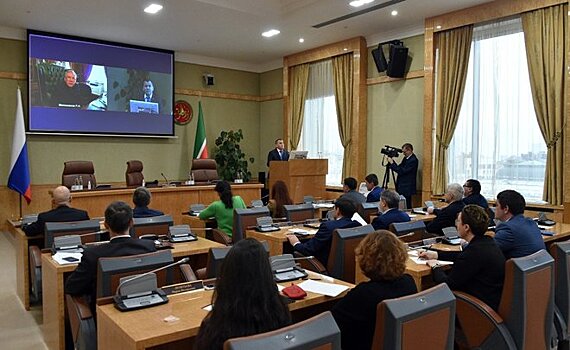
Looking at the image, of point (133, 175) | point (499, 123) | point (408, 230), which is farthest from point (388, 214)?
point (133, 175)

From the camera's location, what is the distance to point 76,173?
7.89 meters

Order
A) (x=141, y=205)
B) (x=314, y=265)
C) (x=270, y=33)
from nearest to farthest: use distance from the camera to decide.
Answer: (x=314, y=265)
(x=141, y=205)
(x=270, y=33)

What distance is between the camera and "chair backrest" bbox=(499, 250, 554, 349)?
101 inches

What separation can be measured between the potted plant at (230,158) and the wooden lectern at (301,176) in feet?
7.27

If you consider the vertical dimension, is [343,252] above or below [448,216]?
below

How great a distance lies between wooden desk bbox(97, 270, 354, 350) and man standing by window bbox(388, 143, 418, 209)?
610 centimetres

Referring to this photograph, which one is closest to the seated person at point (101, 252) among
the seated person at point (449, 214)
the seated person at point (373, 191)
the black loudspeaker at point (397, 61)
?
the seated person at point (449, 214)

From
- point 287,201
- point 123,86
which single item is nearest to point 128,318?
point 287,201

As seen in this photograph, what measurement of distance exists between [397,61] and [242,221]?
494 centimetres

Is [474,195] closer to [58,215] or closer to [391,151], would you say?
[391,151]

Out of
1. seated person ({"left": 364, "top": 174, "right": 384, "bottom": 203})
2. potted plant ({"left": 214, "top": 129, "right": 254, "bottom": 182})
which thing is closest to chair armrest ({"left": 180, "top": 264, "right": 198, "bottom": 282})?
seated person ({"left": 364, "top": 174, "right": 384, "bottom": 203})

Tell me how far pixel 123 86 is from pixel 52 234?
6421mm

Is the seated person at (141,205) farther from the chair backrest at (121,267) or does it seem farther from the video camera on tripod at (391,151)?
the video camera on tripod at (391,151)

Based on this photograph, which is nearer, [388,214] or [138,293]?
[138,293]
